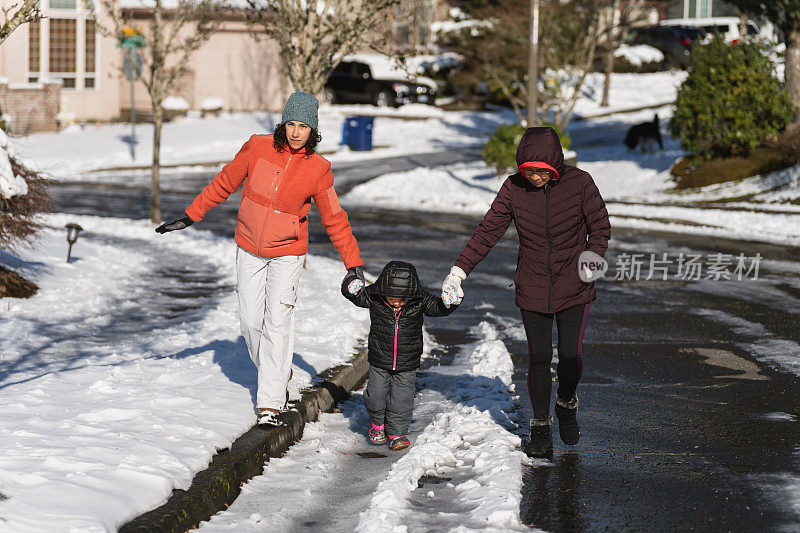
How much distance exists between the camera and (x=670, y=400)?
7.79m

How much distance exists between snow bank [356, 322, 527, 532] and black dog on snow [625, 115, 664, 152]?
22.2 metres

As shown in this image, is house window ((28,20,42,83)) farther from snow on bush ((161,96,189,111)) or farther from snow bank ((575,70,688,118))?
snow bank ((575,70,688,118))

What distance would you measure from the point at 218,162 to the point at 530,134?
2638 cm

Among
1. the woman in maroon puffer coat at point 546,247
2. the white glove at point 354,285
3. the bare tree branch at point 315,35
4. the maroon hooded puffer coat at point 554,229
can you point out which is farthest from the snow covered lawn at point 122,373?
the bare tree branch at point 315,35

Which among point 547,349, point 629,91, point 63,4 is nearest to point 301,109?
point 547,349

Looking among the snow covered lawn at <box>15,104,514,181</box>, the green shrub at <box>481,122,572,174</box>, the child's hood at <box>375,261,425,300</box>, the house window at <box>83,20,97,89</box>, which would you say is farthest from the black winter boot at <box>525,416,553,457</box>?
the house window at <box>83,20,97,89</box>

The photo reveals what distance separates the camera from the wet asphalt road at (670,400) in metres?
5.45

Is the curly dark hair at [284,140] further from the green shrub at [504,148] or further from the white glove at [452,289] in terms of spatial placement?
the green shrub at [504,148]

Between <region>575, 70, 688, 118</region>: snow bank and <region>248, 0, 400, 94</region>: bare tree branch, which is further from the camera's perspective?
<region>575, 70, 688, 118</region>: snow bank

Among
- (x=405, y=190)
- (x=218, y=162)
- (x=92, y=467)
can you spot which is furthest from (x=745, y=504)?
(x=218, y=162)

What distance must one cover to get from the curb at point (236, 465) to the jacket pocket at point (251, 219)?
1.11 m

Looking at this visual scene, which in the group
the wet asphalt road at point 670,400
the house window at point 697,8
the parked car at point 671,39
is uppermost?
the house window at point 697,8

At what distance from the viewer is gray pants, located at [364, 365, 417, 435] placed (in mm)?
6691

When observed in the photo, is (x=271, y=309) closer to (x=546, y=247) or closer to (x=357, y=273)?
(x=357, y=273)
